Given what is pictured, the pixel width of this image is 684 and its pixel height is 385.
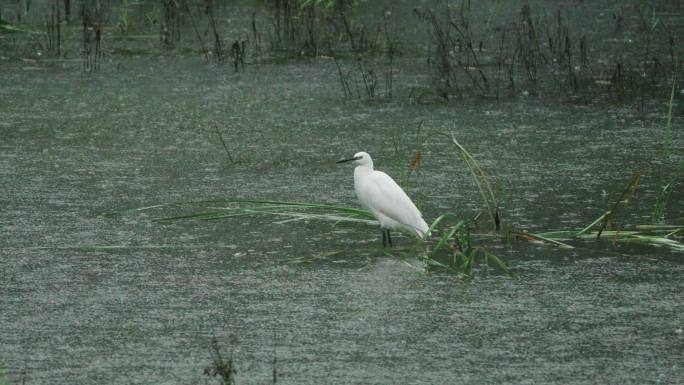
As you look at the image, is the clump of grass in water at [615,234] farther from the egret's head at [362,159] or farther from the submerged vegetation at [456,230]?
the egret's head at [362,159]

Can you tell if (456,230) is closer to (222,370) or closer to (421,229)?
(421,229)

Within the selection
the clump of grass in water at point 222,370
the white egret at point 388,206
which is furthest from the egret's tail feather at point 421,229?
the clump of grass in water at point 222,370

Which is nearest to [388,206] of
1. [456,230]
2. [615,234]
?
[456,230]

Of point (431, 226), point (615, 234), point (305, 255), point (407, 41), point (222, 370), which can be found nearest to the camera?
point (222, 370)

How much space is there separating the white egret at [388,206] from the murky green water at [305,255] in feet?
0.49

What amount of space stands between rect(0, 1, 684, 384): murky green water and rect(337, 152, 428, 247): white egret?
5.8 inches

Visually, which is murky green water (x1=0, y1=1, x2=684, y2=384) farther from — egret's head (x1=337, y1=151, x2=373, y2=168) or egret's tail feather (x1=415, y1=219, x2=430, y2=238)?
egret's head (x1=337, y1=151, x2=373, y2=168)

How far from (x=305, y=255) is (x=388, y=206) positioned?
0.39m

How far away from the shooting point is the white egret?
5.23 meters

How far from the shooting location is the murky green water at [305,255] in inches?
157

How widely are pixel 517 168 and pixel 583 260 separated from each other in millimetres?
1710

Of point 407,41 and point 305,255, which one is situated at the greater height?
point 407,41

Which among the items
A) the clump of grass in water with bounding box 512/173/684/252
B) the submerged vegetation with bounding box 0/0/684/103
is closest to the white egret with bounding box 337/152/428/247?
the clump of grass in water with bounding box 512/173/684/252

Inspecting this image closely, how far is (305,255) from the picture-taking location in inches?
205
